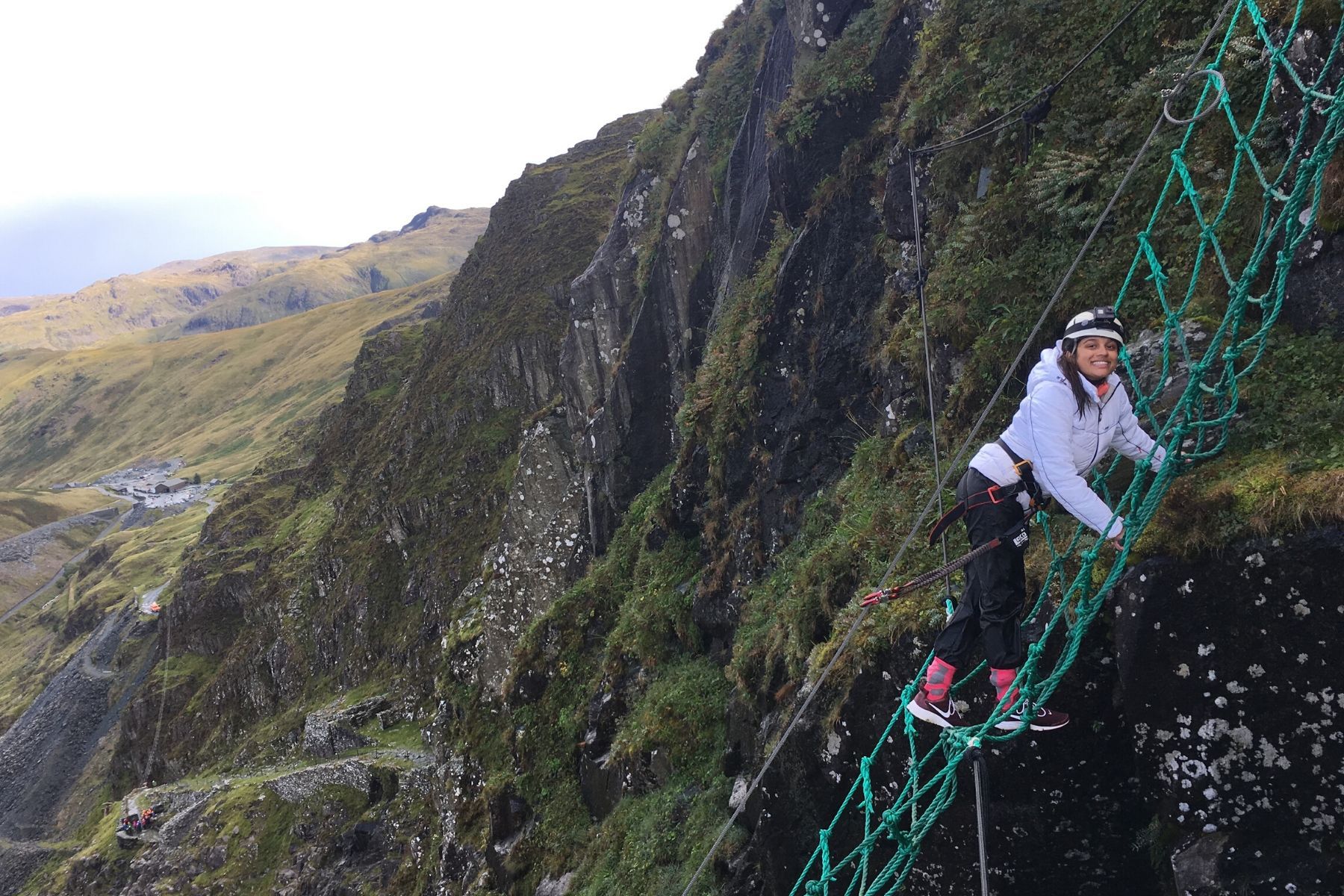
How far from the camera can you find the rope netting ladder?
5320 mm

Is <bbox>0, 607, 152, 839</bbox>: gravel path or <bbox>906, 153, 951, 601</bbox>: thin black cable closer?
<bbox>906, 153, 951, 601</bbox>: thin black cable

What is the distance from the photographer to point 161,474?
606ft

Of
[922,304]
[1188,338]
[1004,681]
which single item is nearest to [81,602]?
[922,304]

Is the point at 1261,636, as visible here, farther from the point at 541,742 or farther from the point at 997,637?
the point at 541,742

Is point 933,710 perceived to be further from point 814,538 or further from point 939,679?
point 814,538

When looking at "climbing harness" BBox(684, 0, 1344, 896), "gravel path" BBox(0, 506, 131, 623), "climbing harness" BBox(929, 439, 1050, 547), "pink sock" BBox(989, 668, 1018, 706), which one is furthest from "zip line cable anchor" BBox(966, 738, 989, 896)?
"gravel path" BBox(0, 506, 131, 623)

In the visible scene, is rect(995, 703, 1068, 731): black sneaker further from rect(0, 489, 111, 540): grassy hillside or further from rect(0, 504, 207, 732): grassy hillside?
rect(0, 489, 111, 540): grassy hillside

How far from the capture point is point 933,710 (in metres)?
6.85

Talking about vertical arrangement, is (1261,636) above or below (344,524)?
above

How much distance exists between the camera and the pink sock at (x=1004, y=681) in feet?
20.8

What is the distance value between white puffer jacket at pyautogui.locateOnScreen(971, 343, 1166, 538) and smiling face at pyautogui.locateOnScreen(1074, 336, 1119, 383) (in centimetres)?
11

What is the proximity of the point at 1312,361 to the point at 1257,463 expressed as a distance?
134 cm

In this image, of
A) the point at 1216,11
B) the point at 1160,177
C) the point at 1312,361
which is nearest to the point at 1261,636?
the point at 1312,361

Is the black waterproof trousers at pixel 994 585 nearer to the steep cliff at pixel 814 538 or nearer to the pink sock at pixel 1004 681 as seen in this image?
the pink sock at pixel 1004 681
